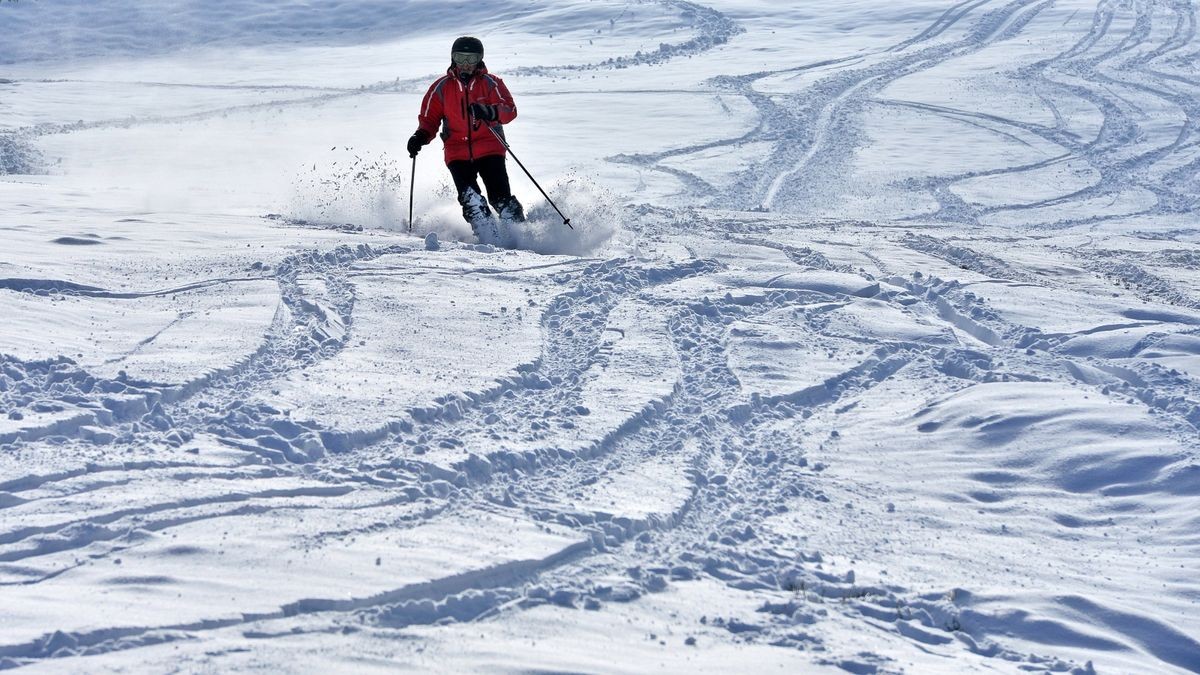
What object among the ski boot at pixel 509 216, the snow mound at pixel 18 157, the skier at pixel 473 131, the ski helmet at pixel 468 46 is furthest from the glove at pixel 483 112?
the snow mound at pixel 18 157

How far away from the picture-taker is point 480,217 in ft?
29.0

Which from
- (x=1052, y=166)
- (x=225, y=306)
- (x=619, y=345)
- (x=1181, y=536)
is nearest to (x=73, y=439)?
(x=225, y=306)

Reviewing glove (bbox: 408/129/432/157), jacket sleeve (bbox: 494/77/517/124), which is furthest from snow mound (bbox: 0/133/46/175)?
jacket sleeve (bbox: 494/77/517/124)

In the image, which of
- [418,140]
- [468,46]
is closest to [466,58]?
[468,46]

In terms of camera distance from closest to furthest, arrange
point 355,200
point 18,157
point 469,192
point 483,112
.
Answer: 1. point 483,112
2. point 469,192
3. point 355,200
4. point 18,157

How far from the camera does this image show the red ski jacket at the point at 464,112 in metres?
8.70

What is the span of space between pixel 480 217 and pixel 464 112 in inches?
31.6

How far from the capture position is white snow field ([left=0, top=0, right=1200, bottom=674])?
3621mm

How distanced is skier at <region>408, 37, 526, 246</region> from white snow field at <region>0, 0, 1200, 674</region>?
33 cm

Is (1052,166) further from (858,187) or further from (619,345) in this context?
(619,345)

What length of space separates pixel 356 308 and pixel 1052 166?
9.50m

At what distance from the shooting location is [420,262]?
781 cm

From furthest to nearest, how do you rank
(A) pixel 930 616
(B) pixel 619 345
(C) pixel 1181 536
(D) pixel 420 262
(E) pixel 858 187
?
(E) pixel 858 187 < (D) pixel 420 262 < (B) pixel 619 345 < (C) pixel 1181 536 < (A) pixel 930 616

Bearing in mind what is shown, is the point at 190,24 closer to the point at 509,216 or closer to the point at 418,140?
the point at 418,140
